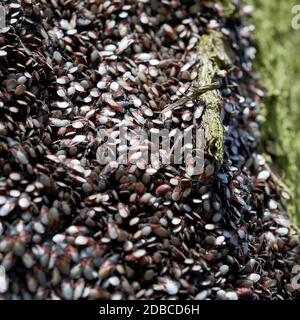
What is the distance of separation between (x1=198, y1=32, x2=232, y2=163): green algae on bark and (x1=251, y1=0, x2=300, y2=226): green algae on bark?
0.33 meters

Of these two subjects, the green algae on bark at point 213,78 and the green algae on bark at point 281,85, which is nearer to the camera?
the green algae on bark at point 213,78

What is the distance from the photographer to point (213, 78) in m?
2.21

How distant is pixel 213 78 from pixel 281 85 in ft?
1.96

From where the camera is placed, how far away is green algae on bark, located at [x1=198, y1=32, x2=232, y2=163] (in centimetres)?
198

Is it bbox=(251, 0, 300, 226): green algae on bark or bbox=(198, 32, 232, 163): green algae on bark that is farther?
bbox=(251, 0, 300, 226): green algae on bark

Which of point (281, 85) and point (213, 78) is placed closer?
point (213, 78)

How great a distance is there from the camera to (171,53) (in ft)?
7.62

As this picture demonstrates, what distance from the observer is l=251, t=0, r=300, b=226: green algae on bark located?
2529 mm

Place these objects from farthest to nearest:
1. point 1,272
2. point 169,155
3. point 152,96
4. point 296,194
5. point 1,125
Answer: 1. point 296,194
2. point 152,96
3. point 169,155
4. point 1,125
5. point 1,272

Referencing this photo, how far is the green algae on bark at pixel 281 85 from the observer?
8.30ft

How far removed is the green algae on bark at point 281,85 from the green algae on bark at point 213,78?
0.33 m
